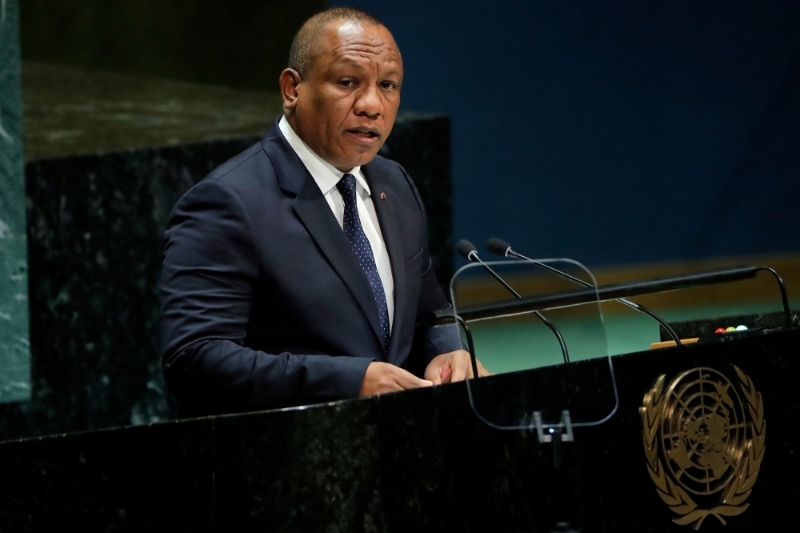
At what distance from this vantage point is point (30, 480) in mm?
1649

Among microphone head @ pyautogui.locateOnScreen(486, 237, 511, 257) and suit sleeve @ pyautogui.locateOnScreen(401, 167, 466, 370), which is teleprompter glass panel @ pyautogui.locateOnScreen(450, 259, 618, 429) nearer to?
microphone head @ pyautogui.locateOnScreen(486, 237, 511, 257)

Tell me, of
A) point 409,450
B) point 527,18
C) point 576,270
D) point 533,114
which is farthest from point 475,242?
point 409,450

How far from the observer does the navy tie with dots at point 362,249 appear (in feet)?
7.29

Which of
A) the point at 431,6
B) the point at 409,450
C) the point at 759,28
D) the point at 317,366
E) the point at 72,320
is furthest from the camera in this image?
the point at 759,28

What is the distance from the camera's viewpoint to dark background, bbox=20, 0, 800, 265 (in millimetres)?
4832

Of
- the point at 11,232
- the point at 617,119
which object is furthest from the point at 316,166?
the point at 617,119

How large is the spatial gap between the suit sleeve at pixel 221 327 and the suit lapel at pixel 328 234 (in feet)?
0.42

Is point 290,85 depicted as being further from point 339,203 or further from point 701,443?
point 701,443

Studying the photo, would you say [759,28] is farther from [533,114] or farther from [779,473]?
[779,473]

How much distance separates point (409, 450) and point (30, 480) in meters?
0.57

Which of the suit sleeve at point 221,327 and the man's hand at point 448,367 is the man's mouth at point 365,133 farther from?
the man's hand at point 448,367

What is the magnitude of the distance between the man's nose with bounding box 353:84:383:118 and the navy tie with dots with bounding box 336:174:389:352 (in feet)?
0.50

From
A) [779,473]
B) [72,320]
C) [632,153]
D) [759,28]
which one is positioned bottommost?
[779,473]

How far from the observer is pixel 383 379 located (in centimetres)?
186
